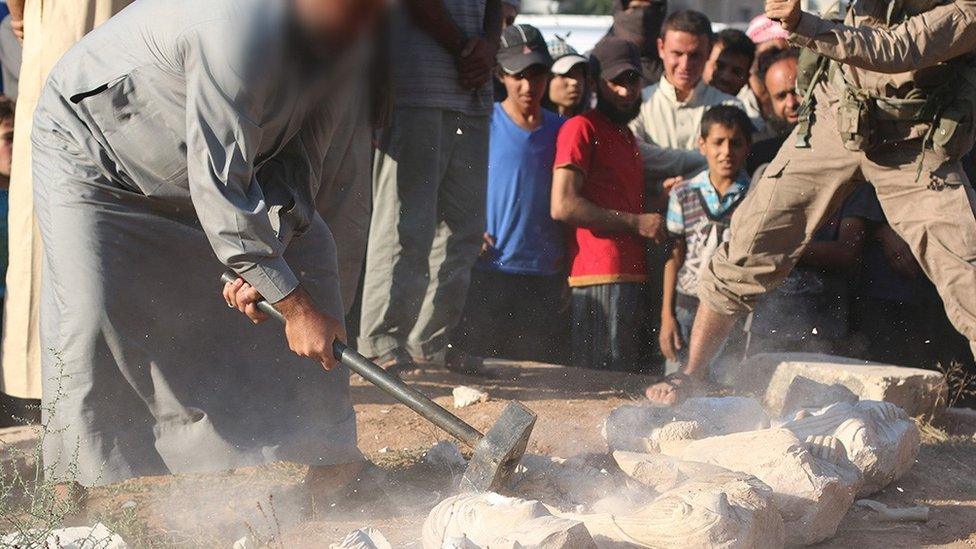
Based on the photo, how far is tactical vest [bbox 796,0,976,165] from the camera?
422cm

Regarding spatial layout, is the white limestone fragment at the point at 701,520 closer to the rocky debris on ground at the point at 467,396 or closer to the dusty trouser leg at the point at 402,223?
the rocky debris on ground at the point at 467,396

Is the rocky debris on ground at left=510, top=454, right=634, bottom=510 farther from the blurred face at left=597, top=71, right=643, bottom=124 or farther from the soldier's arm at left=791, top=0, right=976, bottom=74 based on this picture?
the blurred face at left=597, top=71, right=643, bottom=124

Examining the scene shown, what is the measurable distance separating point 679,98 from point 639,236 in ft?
3.12

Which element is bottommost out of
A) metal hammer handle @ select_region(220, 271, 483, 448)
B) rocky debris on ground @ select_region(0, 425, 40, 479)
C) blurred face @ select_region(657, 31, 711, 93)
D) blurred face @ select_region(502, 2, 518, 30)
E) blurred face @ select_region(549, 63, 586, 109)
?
rocky debris on ground @ select_region(0, 425, 40, 479)

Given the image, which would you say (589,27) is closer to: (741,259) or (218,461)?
(741,259)

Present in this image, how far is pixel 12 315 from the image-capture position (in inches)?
175

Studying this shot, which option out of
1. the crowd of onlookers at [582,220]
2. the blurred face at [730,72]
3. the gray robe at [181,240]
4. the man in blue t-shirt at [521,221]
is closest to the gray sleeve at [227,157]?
the gray robe at [181,240]

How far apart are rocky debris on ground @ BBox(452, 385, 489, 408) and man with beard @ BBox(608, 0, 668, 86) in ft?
9.49

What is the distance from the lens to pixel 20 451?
13.8ft

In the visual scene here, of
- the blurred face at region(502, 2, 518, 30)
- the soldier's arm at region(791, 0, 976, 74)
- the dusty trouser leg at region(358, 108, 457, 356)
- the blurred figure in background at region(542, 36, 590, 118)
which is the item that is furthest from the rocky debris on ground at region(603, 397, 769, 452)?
the blurred face at region(502, 2, 518, 30)

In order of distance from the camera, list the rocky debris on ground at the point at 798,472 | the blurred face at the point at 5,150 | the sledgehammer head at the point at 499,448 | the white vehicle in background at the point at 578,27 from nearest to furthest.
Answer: the sledgehammer head at the point at 499,448, the rocky debris on ground at the point at 798,472, the blurred face at the point at 5,150, the white vehicle in background at the point at 578,27

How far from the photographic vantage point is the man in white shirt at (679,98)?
6.12 meters

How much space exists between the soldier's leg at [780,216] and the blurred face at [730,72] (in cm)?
182

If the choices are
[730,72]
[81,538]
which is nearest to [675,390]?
[730,72]
